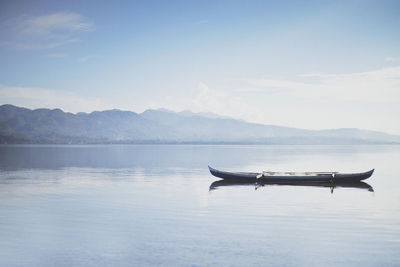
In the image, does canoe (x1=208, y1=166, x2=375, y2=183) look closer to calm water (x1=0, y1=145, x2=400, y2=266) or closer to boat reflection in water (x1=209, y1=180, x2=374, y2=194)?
boat reflection in water (x1=209, y1=180, x2=374, y2=194)

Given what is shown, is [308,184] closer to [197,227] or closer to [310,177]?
[310,177]

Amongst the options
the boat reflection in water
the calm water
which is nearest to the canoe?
the boat reflection in water

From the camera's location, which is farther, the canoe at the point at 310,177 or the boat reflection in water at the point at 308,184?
the canoe at the point at 310,177

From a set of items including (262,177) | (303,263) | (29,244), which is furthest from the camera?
(262,177)

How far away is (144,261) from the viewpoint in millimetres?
18062

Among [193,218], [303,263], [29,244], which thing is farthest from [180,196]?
[303,263]

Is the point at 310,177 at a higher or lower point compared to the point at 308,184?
higher

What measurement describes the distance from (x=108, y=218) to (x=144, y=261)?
1051 centimetres

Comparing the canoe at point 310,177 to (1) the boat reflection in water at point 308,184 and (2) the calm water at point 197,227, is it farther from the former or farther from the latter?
(2) the calm water at point 197,227

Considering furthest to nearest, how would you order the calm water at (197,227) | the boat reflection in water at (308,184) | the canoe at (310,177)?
the canoe at (310,177), the boat reflection in water at (308,184), the calm water at (197,227)

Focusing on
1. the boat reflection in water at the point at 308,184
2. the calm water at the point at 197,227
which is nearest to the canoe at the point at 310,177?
the boat reflection in water at the point at 308,184

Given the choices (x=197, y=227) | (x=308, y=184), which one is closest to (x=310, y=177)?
(x=308, y=184)

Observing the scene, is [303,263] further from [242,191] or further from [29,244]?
[242,191]

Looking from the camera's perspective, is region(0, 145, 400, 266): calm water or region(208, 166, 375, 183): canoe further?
region(208, 166, 375, 183): canoe
